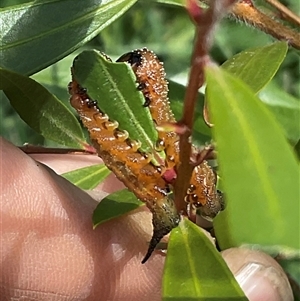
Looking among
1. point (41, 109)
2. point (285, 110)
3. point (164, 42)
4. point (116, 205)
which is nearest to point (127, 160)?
point (116, 205)

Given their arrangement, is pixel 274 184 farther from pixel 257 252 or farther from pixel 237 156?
pixel 257 252

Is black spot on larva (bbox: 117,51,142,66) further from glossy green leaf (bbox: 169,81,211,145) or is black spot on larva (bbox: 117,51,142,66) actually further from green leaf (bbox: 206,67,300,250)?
green leaf (bbox: 206,67,300,250)

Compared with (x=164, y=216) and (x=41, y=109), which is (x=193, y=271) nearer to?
(x=164, y=216)

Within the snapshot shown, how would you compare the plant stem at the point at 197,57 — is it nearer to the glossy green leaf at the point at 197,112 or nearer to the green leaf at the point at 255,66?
the green leaf at the point at 255,66

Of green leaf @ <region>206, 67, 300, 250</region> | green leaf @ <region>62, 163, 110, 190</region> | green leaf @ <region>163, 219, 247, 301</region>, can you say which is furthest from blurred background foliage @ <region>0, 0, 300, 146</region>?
green leaf @ <region>206, 67, 300, 250</region>

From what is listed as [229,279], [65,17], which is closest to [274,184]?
[229,279]

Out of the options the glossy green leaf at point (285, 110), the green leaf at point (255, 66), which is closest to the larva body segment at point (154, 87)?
the green leaf at point (255, 66)
